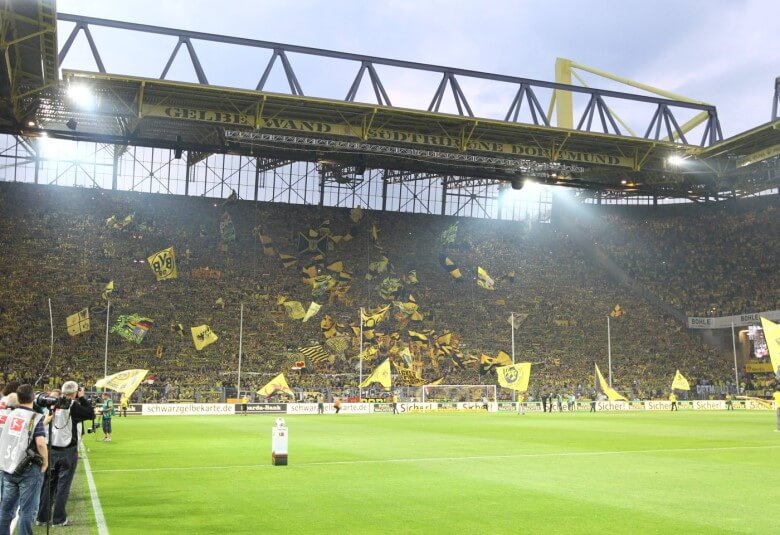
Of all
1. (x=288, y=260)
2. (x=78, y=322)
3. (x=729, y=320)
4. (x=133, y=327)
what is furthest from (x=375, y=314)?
(x=729, y=320)

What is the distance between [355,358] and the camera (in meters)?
67.9

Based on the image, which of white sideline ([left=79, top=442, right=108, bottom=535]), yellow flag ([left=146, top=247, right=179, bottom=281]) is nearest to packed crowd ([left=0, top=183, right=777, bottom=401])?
yellow flag ([left=146, top=247, right=179, bottom=281])

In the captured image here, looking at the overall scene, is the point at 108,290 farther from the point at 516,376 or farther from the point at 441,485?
the point at 441,485

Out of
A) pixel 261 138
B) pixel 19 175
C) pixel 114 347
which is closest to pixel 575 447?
pixel 261 138

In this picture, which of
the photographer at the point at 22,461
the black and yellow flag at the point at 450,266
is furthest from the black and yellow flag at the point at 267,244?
the photographer at the point at 22,461

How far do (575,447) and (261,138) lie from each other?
121 ft

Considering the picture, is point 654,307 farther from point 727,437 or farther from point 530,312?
point 727,437

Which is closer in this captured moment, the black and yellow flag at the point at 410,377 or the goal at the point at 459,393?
the goal at the point at 459,393

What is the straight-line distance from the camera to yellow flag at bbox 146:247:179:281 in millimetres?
70875

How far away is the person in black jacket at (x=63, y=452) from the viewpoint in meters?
12.4

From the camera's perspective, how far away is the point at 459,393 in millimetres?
65438

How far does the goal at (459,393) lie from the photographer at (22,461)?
55.3 meters

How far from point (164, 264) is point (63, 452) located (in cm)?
5998

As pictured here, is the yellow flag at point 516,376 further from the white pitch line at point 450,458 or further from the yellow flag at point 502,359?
the white pitch line at point 450,458
